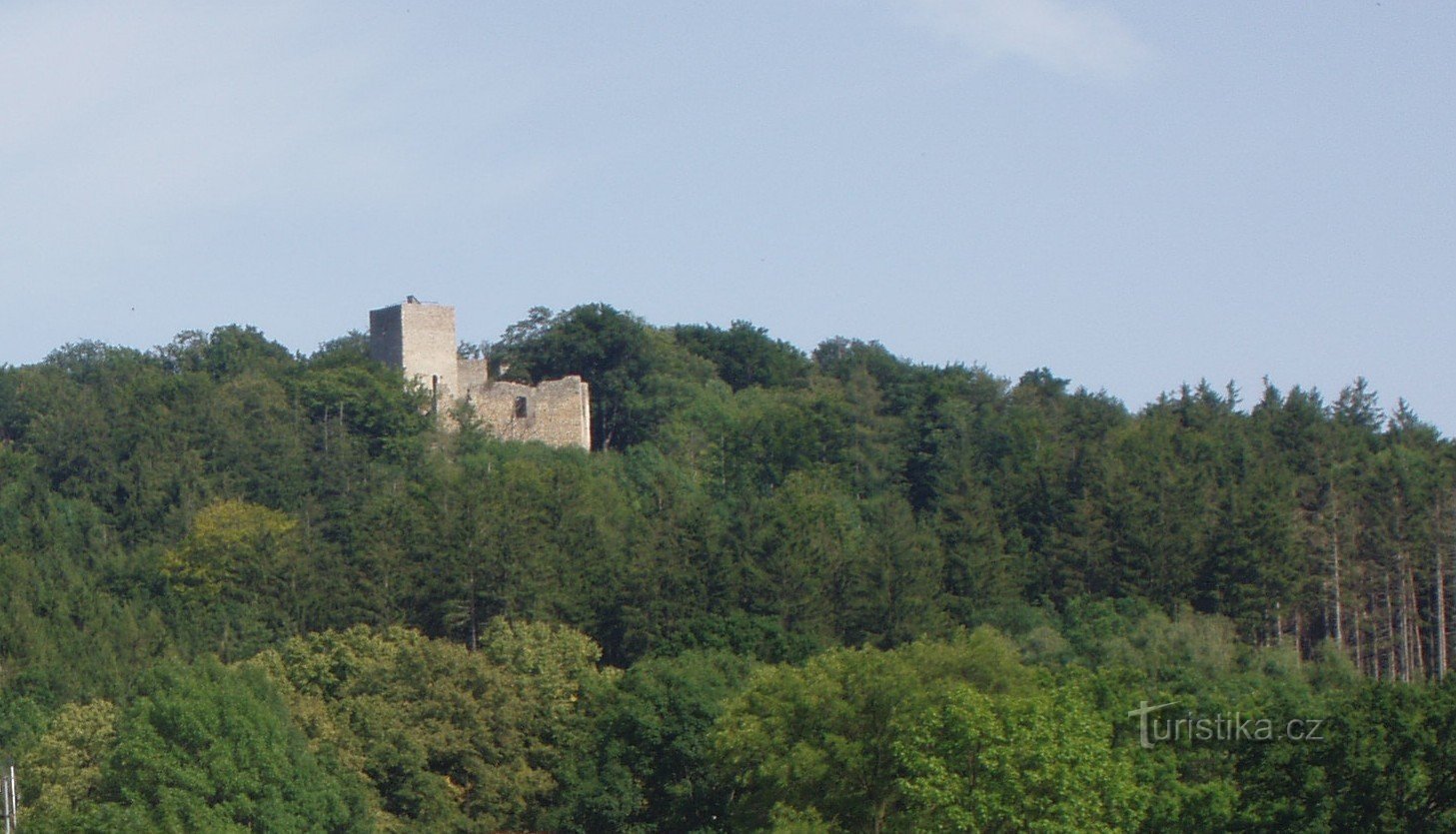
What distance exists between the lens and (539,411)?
71.8 metres

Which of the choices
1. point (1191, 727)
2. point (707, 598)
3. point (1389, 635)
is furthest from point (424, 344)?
point (1191, 727)

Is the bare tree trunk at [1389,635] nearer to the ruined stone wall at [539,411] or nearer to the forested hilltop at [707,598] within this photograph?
the forested hilltop at [707,598]

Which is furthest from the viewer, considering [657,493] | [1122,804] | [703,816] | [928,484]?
[928,484]

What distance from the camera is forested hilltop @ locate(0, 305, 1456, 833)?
3250 centimetres

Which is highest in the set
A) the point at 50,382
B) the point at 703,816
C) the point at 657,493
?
the point at 50,382

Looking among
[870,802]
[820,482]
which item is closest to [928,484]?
[820,482]

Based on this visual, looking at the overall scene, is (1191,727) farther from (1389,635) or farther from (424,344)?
(424,344)

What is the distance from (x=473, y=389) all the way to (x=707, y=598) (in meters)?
21.0

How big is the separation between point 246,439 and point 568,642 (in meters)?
23.2

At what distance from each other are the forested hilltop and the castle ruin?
1051mm

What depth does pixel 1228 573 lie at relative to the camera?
57594mm

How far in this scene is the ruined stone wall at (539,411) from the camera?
7131 centimetres

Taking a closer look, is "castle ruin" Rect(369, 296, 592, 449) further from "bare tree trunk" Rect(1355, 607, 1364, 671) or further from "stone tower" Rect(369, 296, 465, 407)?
"bare tree trunk" Rect(1355, 607, 1364, 671)

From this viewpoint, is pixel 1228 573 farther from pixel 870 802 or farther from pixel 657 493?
pixel 870 802
